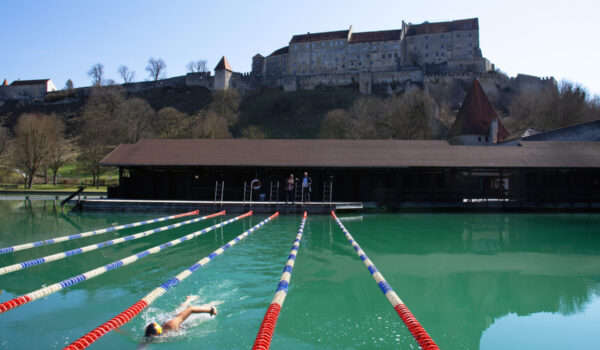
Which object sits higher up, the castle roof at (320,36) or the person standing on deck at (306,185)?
the castle roof at (320,36)

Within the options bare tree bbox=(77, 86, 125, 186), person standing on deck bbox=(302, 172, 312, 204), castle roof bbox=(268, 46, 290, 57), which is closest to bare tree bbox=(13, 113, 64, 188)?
bare tree bbox=(77, 86, 125, 186)

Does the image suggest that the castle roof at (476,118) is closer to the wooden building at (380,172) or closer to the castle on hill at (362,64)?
the wooden building at (380,172)

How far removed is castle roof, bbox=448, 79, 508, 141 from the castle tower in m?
57.3

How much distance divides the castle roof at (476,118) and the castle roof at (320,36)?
56.2 meters

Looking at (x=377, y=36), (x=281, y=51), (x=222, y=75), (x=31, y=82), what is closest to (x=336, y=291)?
(x=222, y=75)

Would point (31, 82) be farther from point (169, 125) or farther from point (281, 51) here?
point (169, 125)

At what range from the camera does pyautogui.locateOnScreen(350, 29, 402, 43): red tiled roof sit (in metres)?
90.9

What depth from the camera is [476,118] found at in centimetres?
4241

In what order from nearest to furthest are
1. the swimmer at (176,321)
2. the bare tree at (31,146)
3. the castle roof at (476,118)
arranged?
the swimmer at (176,321)
the castle roof at (476,118)
the bare tree at (31,146)

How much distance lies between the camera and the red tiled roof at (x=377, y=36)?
9088cm

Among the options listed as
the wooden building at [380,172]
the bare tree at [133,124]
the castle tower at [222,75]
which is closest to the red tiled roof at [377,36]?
the castle tower at [222,75]

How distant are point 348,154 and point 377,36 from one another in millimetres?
75523

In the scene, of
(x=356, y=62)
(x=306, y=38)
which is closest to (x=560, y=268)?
(x=356, y=62)

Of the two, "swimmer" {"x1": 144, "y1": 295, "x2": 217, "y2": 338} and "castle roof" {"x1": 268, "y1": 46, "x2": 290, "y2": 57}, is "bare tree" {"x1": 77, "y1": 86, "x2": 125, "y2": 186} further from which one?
"castle roof" {"x1": 268, "y1": 46, "x2": 290, "y2": 57}
